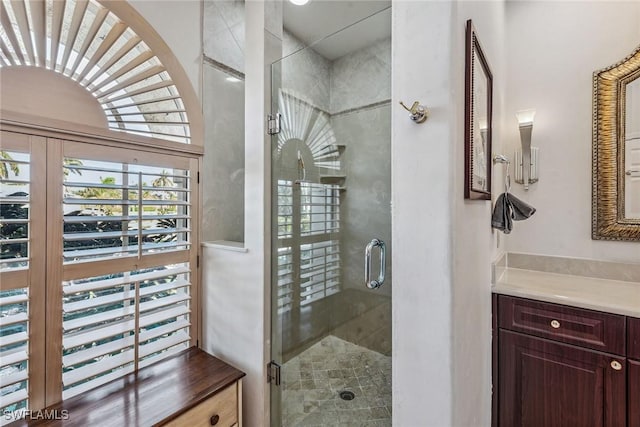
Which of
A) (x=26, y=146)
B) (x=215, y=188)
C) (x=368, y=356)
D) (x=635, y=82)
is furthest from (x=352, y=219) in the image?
(x=635, y=82)

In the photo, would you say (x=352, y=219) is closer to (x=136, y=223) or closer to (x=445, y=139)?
(x=445, y=139)

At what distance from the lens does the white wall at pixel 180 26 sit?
1597 millimetres

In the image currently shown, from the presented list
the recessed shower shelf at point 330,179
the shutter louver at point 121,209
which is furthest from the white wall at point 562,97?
the shutter louver at point 121,209

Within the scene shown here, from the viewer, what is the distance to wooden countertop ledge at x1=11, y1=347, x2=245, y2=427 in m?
1.18

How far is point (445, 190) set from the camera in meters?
0.92

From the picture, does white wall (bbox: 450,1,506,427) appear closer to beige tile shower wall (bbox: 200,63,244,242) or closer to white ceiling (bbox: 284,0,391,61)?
white ceiling (bbox: 284,0,391,61)

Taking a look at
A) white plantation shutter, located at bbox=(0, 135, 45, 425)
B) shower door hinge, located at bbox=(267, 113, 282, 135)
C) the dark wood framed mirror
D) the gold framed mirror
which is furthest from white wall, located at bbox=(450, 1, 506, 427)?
white plantation shutter, located at bbox=(0, 135, 45, 425)

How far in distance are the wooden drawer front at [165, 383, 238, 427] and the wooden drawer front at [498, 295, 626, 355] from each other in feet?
4.78

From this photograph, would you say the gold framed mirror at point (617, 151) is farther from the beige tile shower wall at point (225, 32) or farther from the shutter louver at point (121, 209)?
the shutter louver at point (121, 209)

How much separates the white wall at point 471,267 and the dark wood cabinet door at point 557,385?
4.5 inches

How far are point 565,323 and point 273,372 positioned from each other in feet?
4.89

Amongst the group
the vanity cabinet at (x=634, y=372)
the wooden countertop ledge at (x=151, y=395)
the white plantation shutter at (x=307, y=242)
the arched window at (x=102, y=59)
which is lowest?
the wooden countertop ledge at (x=151, y=395)

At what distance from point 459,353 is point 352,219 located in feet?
2.78

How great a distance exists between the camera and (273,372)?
5.33 ft
